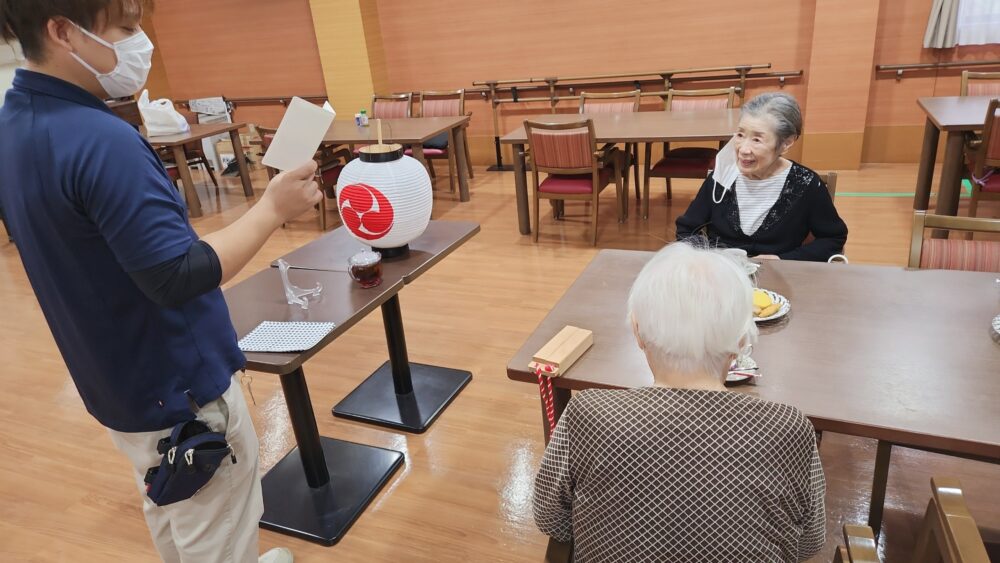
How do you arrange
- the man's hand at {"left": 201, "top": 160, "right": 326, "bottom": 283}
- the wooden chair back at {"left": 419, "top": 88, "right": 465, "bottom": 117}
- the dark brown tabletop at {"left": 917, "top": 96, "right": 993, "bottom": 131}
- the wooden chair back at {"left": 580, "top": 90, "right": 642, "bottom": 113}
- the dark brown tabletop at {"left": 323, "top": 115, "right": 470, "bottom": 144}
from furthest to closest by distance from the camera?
1. the wooden chair back at {"left": 419, "top": 88, "right": 465, "bottom": 117}
2. the wooden chair back at {"left": 580, "top": 90, "right": 642, "bottom": 113}
3. the dark brown tabletop at {"left": 323, "top": 115, "right": 470, "bottom": 144}
4. the dark brown tabletop at {"left": 917, "top": 96, "right": 993, "bottom": 131}
5. the man's hand at {"left": 201, "top": 160, "right": 326, "bottom": 283}

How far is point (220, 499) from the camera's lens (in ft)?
4.62

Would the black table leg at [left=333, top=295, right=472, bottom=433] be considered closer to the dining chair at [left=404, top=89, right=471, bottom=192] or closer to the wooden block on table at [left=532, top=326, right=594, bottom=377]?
the wooden block on table at [left=532, top=326, right=594, bottom=377]

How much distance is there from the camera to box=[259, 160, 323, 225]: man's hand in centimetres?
133

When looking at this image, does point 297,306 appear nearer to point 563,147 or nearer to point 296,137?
point 296,137

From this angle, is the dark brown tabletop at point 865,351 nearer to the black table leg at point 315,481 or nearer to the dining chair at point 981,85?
the black table leg at point 315,481

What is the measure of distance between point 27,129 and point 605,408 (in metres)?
1.06

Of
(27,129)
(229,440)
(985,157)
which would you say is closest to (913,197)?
(985,157)

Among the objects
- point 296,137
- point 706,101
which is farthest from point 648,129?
point 296,137

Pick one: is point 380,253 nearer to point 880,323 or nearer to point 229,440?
point 229,440

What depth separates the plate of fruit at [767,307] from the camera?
5.17 feet

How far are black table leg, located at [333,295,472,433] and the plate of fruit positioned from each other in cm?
145

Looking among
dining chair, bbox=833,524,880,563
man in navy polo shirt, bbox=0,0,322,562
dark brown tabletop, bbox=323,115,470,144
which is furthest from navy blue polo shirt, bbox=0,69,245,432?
dark brown tabletop, bbox=323,115,470,144

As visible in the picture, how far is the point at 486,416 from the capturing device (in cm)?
263

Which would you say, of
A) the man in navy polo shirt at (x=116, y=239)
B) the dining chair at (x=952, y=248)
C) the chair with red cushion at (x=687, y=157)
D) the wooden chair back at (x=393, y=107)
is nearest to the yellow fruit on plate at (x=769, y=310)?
the dining chair at (x=952, y=248)
